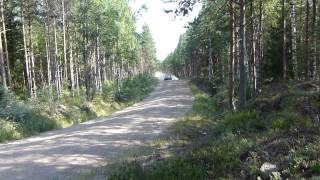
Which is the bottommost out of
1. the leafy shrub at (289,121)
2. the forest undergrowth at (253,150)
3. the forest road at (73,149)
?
the forest road at (73,149)


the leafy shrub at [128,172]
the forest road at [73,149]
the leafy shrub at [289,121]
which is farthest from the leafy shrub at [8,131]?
the leafy shrub at [289,121]

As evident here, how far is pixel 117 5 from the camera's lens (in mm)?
37688

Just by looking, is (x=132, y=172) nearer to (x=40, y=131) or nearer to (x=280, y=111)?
(x=280, y=111)

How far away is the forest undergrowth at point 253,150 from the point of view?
7395 mm

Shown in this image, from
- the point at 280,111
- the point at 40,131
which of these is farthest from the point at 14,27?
the point at 280,111

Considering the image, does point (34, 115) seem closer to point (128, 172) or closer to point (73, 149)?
Result: point (73, 149)

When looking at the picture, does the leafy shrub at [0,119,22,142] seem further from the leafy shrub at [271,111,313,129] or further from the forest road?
the leafy shrub at [271,111,313,129]

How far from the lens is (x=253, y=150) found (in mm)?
8445

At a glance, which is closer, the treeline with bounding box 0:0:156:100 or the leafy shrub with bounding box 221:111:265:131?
the leafy shrub with bounding box 221:111:265:131

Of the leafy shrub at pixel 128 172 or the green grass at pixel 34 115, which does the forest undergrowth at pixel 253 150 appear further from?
the green grass at pixel 34 115

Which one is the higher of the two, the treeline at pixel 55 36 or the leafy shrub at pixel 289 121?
the treeline at pixel 55 36

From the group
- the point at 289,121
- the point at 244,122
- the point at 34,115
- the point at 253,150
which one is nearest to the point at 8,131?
the point at 34,115

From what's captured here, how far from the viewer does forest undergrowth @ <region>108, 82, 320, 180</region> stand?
7.39 meters

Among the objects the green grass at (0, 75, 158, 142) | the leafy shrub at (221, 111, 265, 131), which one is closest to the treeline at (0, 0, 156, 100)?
the green grass at (0, 75, 158, 142)
